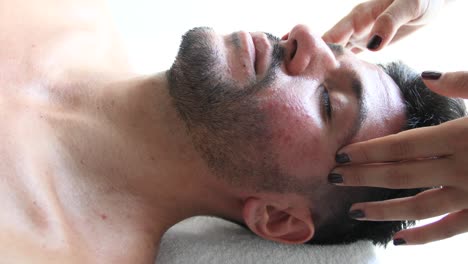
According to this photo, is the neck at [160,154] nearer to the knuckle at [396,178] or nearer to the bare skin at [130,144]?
the bare skin at [130,144]

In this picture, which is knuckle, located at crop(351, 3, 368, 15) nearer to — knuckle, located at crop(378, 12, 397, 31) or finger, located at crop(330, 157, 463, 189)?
knuckle, located at crop(378, 12, 397, 31)

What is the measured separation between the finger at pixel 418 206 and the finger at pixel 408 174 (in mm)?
31

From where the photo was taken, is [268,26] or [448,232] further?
[268,26]

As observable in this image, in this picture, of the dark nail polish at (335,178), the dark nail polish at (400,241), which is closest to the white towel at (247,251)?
the dark nail polish at (400,241)

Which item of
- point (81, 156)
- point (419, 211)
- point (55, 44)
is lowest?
point (419, 211)

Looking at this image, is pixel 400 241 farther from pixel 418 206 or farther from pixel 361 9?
pixel 361 9

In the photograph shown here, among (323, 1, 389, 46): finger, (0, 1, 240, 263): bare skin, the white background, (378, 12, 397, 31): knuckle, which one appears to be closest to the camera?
(0, 1, 240, 263): bare skin

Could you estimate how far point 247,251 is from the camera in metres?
1.22

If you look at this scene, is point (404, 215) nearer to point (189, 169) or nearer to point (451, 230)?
point (451, 230)

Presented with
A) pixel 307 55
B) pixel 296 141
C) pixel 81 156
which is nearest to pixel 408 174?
pixel 296 141

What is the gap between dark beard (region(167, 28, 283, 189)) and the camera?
1.04 m

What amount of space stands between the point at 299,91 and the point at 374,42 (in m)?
0.32

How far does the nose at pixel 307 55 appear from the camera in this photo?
109 centimetres

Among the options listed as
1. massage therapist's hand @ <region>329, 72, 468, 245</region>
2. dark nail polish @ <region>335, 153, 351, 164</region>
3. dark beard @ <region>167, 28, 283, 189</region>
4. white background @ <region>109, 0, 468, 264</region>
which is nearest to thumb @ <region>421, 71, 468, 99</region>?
massage therapist's hand @ <region>329, 72, 468, 245</region>
